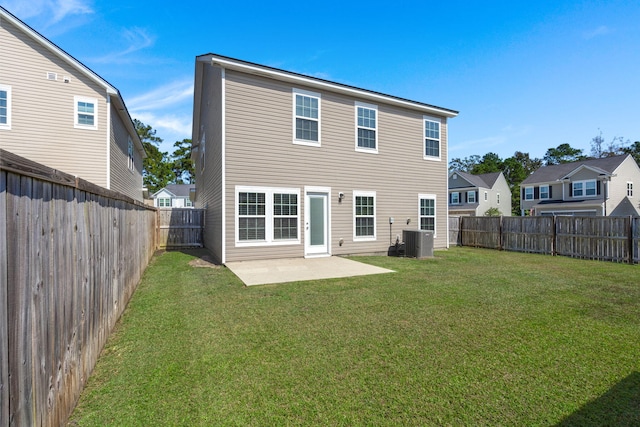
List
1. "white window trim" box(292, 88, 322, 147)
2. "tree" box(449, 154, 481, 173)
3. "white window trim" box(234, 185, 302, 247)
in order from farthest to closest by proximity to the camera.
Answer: "tree" box(449, 154, 481, 173), "white window trim" box(292, 88, 322, 147), "white window trim" box(234, 185, 302, 247)

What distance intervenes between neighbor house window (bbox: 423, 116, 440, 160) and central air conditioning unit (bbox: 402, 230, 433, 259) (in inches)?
141

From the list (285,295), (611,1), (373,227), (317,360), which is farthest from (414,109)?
(317,360)

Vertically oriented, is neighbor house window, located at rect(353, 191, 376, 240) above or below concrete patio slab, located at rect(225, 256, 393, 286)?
above

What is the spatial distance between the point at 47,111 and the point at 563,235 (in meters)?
19.2

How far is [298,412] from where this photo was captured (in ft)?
7.52

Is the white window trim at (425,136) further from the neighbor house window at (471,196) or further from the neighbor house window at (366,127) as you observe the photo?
the neighbor house window at (471,196)

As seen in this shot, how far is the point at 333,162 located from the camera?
10453 millimetres

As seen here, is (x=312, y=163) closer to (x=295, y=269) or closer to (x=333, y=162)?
(x=333, y=162)

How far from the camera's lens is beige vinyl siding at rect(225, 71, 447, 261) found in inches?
355

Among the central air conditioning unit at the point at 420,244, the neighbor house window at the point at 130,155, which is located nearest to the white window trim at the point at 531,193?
the central air conditioning unit at the point at 420,244

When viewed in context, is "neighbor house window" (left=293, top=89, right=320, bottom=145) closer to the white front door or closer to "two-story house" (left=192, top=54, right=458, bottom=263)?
"two-story house" (left=192, top=54, right=458, bottom=263)

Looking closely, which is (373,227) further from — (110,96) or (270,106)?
(110,96)

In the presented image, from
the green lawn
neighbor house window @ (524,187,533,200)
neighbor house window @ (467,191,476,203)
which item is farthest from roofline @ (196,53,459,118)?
neighbor house window @ (524,187,533,200)

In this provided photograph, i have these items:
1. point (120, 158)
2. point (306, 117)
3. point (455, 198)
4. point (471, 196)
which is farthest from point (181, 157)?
point (306, 117)
